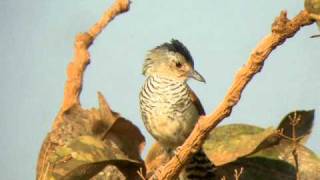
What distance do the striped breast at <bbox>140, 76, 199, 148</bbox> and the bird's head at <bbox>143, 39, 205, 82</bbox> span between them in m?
0.14

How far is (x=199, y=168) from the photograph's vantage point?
2707 mm

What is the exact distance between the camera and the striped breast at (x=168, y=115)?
311cm

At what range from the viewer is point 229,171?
2258mm

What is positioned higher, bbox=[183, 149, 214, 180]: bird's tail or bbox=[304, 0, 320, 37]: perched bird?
bbox=[304, 0, 320, 37]: perched bird

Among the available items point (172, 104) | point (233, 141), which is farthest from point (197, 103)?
point (233, 141)

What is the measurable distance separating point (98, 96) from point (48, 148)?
0.29m

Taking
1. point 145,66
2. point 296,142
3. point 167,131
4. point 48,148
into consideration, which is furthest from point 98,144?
point 145,66

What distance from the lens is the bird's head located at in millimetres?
3195

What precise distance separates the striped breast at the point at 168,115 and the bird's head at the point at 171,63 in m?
0.14

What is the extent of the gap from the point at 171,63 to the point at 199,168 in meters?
0.74

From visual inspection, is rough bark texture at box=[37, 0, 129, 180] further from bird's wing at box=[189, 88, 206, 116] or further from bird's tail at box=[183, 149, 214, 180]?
bird's wing at box=[189, 88, 206, 116]

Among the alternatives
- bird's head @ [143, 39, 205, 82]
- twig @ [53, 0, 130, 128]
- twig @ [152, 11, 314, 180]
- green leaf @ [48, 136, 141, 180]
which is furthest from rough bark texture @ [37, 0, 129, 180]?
twig @ [152, 11, 314, 180]

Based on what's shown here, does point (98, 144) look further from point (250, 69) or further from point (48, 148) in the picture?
point (250, 69)

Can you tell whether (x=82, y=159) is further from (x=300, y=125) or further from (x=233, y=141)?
(x=300, y=125)
